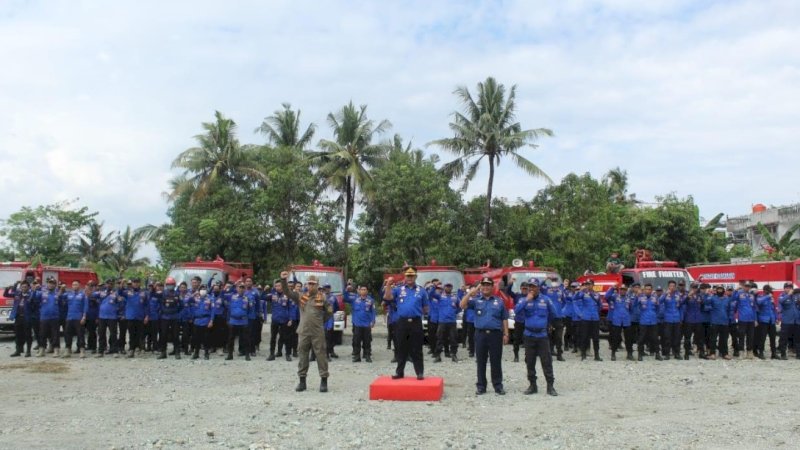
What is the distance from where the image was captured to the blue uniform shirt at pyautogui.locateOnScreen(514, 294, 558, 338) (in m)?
10.4

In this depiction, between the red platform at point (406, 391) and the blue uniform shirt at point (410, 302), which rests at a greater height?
the blue uniform shirt at point (410, 302)

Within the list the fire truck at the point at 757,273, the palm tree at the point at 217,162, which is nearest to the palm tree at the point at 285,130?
the palm tree at the point at 217,162

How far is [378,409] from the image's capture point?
8977mm

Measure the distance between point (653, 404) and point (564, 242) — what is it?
1889cm

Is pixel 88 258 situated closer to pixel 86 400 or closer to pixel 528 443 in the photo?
pixel 86 400

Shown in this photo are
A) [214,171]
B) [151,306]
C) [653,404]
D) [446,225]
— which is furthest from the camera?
[214,171]

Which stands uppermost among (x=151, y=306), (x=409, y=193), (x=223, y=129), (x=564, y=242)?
(x=223, y=129)

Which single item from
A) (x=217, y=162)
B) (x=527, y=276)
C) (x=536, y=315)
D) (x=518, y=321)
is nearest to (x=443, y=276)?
(x=527, y=276)

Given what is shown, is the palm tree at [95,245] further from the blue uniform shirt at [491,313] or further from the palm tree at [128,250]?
the blue uniform shirt at [491,313]

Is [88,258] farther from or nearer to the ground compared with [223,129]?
nearer to the ground

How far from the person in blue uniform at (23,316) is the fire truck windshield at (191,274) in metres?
3.33

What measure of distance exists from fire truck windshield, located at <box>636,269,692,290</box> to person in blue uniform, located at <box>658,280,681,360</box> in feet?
13.7

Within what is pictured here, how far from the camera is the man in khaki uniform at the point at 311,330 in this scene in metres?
10.5

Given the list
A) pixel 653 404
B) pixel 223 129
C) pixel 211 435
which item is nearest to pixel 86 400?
pixel 211 435
